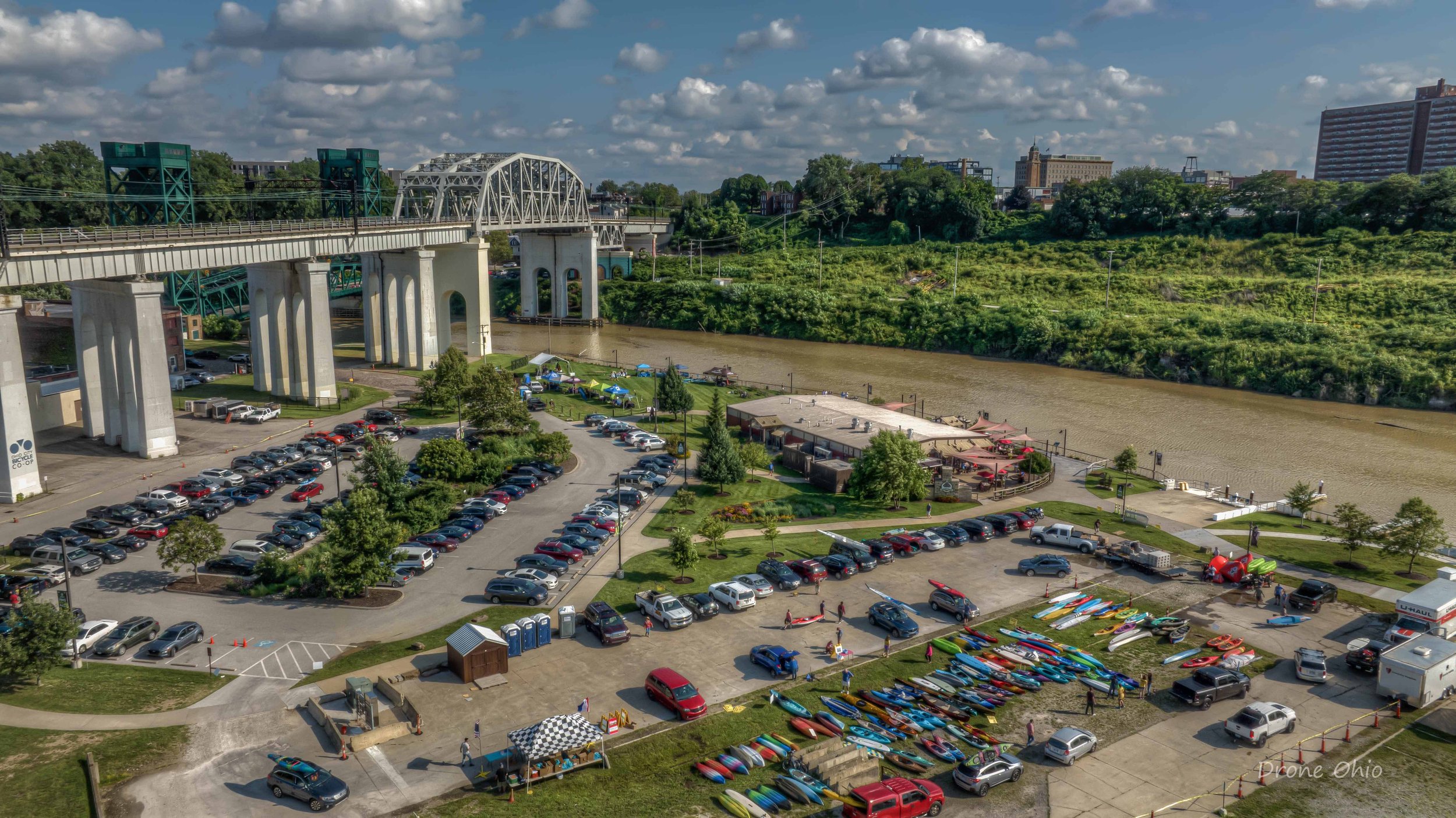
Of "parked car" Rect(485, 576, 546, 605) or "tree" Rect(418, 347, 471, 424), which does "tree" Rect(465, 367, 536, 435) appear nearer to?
"tree" Rect(418, 347, 471, 424)

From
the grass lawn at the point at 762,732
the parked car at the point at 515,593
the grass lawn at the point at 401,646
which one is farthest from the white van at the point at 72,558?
the grass lawn at the point at 762,732

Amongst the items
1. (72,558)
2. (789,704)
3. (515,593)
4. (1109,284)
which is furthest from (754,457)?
(1109,284)

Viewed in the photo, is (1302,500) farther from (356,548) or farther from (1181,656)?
(356,548)

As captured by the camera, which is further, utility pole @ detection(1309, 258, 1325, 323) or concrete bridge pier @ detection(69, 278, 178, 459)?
utility pole @ detection(1309, 258, 1325, 323)

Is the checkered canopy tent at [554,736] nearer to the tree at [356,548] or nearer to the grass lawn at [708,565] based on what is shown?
the grass lawn at [708,565]

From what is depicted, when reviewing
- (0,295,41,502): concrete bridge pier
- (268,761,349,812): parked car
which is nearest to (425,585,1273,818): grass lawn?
(268,761,349,812): parked car

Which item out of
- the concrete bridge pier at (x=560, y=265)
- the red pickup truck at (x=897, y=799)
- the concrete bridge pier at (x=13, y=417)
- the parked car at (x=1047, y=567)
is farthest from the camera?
the concrete bridge pier at (x=560, y=265)

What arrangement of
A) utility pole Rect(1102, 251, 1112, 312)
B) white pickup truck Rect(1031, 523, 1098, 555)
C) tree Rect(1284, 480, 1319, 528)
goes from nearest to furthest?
white pickup truck Rect(1031, 523, 1098, 555)
tree Rect(1284, 480, 1319, 528)
utility pole Rect(1102, 251, 1112, 312)

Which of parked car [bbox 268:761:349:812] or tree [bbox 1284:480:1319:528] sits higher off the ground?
tree [bbox 1284:480:1319:528]
